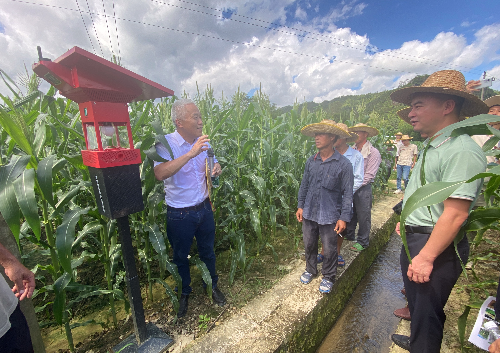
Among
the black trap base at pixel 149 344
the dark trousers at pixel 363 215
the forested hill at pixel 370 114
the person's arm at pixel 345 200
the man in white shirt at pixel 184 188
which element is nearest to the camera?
the black trap base at pixel 149 344

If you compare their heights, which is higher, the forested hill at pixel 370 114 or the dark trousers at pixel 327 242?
the forested hill at pixel 370 114

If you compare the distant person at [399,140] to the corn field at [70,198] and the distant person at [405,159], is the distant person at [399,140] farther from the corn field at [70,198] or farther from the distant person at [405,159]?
the corn field at [70,198]

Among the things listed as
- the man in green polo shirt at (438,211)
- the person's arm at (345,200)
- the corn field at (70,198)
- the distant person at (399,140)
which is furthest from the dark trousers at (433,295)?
the distant person at (399,140)

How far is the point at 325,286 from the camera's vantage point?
2131mm

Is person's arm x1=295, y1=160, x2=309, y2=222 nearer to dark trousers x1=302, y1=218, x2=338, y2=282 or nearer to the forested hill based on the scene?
dark trousers x1=302, y1=218, x2=338, y2=282

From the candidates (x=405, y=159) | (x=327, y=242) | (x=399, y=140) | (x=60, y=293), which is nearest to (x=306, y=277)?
(x=327, y=242)

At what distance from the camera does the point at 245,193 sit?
238 cm

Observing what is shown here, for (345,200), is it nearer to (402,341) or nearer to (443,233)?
(443,233)

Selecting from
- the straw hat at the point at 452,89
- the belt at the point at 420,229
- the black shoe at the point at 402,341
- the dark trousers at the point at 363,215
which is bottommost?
the black shoe at the point at 402,341

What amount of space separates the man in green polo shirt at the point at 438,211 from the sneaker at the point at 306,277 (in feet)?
2.96

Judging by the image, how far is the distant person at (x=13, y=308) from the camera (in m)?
0.95

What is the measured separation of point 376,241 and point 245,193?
2301 mm

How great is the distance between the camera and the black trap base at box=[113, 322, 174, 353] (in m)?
1.59

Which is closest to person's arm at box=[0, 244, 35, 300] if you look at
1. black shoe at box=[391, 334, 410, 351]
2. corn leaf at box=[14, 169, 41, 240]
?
corn leaf at box=[14, 169, 41, 240]
